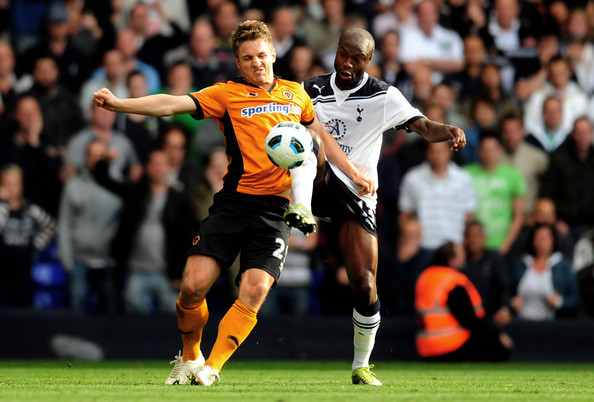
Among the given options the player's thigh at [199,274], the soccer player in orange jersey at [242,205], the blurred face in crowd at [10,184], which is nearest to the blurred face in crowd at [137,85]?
the blurred face in crowd at [10,184]

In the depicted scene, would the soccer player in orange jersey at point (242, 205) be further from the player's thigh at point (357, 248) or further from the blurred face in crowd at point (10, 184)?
the blurred face in crowd at point (10, 184)

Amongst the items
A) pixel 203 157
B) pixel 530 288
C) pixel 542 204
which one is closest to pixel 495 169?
pixel 542 204

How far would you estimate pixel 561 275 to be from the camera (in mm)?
12820

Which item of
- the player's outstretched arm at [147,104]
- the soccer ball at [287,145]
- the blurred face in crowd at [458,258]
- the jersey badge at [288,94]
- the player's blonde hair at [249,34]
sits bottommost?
the blurred face in crowd at [458,258]

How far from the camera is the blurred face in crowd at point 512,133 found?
13773mm

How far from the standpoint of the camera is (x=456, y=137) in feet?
25.2

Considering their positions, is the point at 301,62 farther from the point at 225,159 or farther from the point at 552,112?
the point at 552,112

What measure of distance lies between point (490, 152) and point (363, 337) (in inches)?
227

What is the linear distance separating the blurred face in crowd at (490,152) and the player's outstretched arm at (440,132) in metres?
5.40

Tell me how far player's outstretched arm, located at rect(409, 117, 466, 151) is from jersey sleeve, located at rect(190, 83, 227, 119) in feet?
4.98

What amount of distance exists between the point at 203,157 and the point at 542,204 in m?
4.19

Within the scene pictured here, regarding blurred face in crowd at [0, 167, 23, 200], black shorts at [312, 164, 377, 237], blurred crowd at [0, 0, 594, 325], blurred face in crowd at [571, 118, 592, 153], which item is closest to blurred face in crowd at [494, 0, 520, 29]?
blurred crowd at [0, 0, 594, 325]

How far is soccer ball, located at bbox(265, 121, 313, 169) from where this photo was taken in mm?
7211

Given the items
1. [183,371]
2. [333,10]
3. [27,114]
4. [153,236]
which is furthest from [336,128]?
[333,10]
